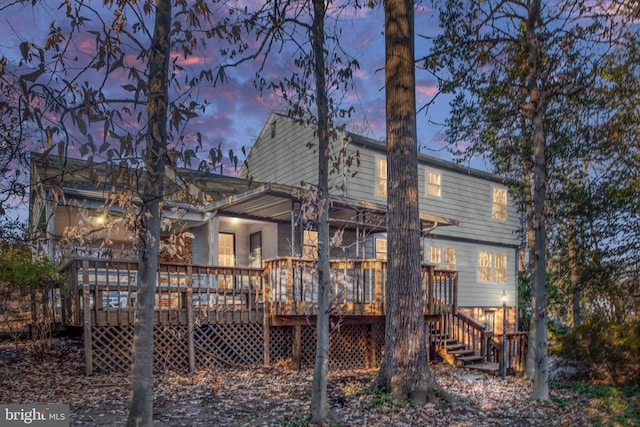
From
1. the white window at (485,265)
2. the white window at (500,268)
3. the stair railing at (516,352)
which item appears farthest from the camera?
the white window at (500,268)

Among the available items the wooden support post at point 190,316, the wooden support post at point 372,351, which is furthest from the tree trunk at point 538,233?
the wooden support post at point 190,316

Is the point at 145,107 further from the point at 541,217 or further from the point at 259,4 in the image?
the point at 541,217

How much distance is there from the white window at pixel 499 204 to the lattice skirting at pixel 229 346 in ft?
35.2

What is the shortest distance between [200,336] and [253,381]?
1.81 metres

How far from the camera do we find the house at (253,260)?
5.67 meters

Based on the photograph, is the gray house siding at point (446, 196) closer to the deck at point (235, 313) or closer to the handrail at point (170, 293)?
the deck at point (235, 313)

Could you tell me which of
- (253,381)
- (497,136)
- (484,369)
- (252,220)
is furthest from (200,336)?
(497,136)

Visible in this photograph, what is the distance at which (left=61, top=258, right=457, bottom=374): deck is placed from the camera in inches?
333

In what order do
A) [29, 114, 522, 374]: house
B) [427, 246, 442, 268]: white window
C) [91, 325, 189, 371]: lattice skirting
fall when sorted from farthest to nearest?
[427, 246, 442, 268]: white window
[91, 325, 189, 371]: lattice skirting
[29, 114, 522, 374]: house

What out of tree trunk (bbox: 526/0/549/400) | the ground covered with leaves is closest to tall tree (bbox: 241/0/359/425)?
the ground covered with leaves

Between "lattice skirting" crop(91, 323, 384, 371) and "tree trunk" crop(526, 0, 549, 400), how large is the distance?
3384 mm

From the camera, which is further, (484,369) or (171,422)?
(484,369)

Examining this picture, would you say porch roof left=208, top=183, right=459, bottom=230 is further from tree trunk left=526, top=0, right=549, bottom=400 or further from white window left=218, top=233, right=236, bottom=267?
tree trunk left=526, top=0, right=549, bottom=400

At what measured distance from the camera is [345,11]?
7477 millimetres
